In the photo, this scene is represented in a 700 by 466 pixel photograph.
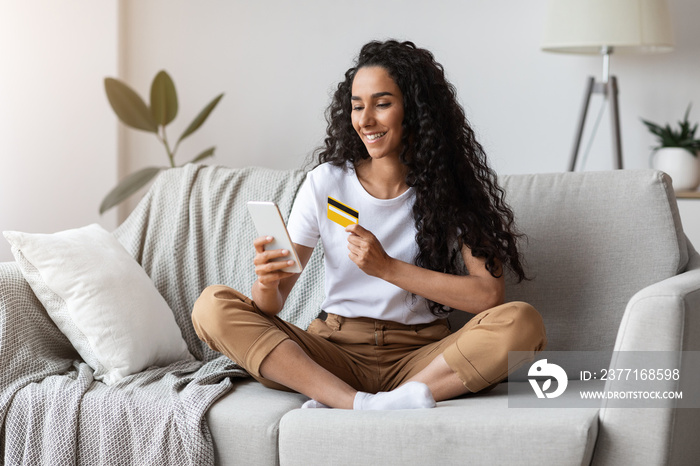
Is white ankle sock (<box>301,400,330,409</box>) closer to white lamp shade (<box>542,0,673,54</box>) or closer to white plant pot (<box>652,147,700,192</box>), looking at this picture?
white lamp shade (<box>542,0,673,54</box>)

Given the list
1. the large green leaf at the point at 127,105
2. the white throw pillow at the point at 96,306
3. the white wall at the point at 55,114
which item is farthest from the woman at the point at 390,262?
the white wall at the point at 55,114

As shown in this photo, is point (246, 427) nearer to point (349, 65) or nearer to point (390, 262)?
point (390, 262)

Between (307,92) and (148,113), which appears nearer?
(148,113)

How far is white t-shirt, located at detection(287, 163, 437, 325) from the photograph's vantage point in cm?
175

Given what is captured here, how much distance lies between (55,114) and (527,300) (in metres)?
2.52

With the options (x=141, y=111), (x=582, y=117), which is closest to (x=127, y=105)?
(x=141, y=111)

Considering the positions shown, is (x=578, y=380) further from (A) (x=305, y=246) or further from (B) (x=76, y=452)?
(B) (x=76, y=452)

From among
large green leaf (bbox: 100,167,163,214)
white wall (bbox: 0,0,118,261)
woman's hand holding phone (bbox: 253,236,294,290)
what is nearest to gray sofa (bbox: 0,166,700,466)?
woman's hand holding phone (bbox: 253,236,294,290)

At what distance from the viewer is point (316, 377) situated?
1571 millimetres

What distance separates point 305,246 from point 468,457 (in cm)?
66

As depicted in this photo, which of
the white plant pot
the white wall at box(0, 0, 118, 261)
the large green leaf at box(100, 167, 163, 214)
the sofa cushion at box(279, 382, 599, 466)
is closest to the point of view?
the sofa cushion at box(279, 382, 599, 466)

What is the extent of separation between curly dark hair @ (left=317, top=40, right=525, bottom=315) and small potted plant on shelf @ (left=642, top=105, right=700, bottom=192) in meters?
1.52

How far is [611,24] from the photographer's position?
9.48 ft

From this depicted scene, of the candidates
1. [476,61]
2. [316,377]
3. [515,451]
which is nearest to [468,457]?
[515,451]
